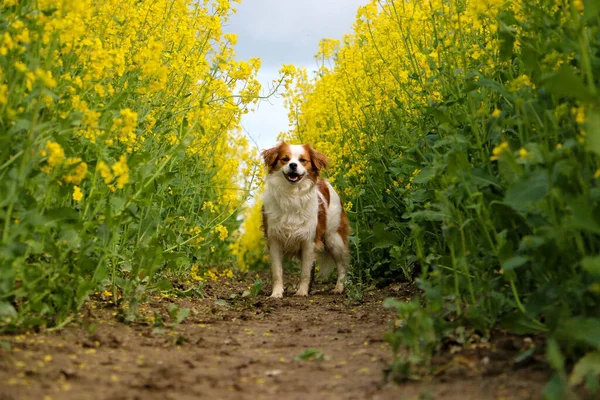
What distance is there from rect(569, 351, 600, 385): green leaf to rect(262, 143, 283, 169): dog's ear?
465cm

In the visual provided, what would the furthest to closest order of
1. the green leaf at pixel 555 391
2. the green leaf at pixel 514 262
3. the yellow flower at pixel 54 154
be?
the yellow flower at pixel 54 154, the green leaf at pixel 514 262, the green leaf at pixel 555 391

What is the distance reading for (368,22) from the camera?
20.0 feet

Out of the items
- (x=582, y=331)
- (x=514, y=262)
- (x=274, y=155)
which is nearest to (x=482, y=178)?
(x=514, y=262)

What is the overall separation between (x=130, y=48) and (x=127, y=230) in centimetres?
126

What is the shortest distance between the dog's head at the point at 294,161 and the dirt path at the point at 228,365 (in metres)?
2.30

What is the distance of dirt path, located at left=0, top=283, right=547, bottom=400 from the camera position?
8.75ft

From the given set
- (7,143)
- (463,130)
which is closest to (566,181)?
(463,130)

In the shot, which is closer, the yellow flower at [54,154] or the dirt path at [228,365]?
the dirt path at [228,365]

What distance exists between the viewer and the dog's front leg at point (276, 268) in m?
6.60

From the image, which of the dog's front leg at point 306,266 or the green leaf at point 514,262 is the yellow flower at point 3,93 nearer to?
the green leaf at point 514,262

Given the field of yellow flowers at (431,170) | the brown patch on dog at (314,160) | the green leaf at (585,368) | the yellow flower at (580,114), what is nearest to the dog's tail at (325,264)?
the brown patch on dog at (314,160)

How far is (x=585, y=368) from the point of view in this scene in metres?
2.44

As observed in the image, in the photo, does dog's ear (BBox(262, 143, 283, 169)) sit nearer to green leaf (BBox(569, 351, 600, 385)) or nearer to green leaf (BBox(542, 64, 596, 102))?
green leaf (BBox(542, 64, 596, 102))

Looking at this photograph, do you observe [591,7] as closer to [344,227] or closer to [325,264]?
[344,227]
